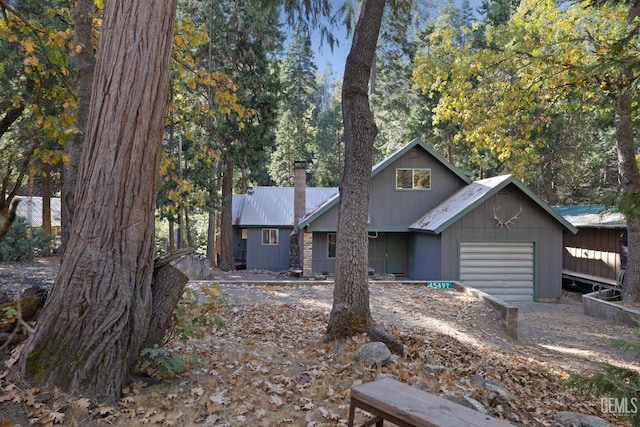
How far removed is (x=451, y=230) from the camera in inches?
663

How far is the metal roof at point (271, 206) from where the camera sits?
25.0 m

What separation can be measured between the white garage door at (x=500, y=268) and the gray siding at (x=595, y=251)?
4.63 meters

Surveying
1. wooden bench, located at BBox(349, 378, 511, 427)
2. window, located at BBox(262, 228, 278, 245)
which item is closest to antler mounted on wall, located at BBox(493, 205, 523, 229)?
window, located at BBox(262, 228, 278, 245)

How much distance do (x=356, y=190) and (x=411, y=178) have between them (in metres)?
13.4

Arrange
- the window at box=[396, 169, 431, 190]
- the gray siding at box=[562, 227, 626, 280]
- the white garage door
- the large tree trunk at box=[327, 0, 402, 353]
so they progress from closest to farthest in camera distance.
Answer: the large tree trunk at box=[327, 0, 402, 353] → the white garage door → the gray siding at box=[562, 227, 626, 280] → the window at box=[396, 169, 431, 190]

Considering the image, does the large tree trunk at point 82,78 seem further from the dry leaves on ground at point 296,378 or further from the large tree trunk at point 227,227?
the large tree trunk at point 227,227

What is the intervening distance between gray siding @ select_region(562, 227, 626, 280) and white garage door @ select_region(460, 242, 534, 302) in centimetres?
463

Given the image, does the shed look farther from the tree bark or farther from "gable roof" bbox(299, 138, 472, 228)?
the tree bark

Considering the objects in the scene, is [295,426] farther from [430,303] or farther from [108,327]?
[430,303]

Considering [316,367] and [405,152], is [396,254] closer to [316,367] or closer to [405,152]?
[405,152]

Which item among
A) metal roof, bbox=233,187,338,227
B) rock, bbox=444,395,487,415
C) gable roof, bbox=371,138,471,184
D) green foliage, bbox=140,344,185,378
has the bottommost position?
rock, bbox=444,395,487,415

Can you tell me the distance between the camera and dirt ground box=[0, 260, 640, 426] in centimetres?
405

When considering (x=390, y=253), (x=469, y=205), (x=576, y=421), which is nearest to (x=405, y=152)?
(x=469, y=205)

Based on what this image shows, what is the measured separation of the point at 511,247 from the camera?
17297 millimetres
